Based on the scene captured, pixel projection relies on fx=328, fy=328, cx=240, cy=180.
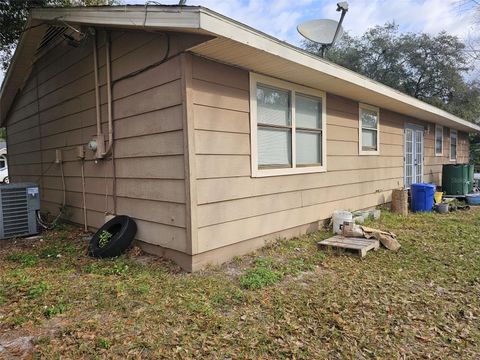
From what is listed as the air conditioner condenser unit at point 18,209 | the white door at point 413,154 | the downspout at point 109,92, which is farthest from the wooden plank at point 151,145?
the white door at point 413,154

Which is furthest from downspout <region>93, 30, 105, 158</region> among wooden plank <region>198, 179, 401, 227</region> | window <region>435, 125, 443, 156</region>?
window <region>435, 125, 443, 156</region>

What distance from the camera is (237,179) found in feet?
12.9

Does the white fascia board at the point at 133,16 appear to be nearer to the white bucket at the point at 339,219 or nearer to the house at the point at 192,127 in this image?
the house at the point at 192,127

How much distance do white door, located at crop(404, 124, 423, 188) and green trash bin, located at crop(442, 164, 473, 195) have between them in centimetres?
77

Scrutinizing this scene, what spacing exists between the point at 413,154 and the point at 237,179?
6.83 m

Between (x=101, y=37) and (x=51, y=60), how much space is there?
2.26 metres

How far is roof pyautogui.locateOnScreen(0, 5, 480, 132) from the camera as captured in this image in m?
3.01

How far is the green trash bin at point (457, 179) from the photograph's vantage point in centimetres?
908

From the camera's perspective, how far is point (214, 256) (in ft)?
12.1

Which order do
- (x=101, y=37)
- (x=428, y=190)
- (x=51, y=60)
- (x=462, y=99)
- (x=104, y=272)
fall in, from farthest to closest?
1. (x=462, y=99)
2. (x=428, y=190)
3. (x=51, y=60)
4. (x=101, y=37)
5. (x=104, y=272)

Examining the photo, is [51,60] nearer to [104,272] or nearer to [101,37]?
[101,37]

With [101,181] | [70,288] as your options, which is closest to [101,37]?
[101,181]

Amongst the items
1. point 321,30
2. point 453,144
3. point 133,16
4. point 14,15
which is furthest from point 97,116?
point 453,144

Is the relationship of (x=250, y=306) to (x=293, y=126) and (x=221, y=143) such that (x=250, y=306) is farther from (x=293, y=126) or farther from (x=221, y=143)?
(x=293, y=126)
